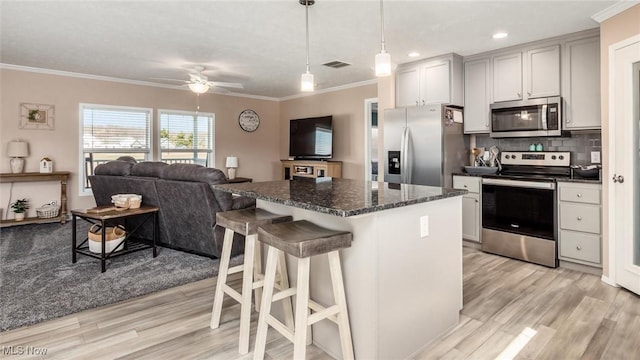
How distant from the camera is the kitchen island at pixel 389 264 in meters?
1.79

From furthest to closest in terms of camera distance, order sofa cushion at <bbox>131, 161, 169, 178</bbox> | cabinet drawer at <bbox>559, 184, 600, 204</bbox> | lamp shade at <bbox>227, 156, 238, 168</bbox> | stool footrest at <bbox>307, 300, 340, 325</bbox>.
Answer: lamp shade at <bbox>227, 156, 238, 168</bbox>, sofa cushion at <bbox>131, 161, 169, 178</bbox>, cabinet drawer at <bbox>559, 184, 600, 204</bbox>, stool footrest at <bbox>307, 300, 340, 325</bbox>

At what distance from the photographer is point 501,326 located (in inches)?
91.9

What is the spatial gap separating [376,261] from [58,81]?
622 cm

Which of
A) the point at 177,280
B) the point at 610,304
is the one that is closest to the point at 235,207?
the point at 177,280

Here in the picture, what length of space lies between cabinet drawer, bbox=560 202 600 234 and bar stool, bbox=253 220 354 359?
2.74 metres

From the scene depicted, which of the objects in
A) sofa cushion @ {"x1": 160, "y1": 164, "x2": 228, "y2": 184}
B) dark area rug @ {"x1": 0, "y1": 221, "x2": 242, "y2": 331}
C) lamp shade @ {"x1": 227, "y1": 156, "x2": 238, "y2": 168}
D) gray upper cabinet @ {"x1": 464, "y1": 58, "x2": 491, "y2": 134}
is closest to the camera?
dark area rug @ {"x1": 0, "y1": 221, "x2": 242, "y2": 331}

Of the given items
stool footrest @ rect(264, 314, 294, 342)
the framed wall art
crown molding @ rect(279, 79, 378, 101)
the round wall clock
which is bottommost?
stool footrest @ rect(264, 314, 294, 342)

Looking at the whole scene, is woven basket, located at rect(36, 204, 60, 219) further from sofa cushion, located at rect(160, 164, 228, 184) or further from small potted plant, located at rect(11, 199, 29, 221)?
sofa cushion, located at rect(160, 164, 228, 184)

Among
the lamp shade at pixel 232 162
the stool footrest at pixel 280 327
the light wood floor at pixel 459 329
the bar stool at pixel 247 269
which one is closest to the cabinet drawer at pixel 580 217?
the light wood floor at pixel 459 329

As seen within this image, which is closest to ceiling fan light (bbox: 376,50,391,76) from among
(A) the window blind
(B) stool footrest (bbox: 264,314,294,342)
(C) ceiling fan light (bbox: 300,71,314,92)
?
(C) ceiling fan light (bbox: 300,71,314,92)

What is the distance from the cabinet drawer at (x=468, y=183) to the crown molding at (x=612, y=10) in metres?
1.81

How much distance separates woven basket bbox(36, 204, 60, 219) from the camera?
17.8 feet

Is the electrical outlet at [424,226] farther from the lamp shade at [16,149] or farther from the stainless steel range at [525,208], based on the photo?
the lamp shade at [16,149]

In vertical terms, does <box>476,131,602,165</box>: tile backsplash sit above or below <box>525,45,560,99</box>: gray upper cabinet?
below
